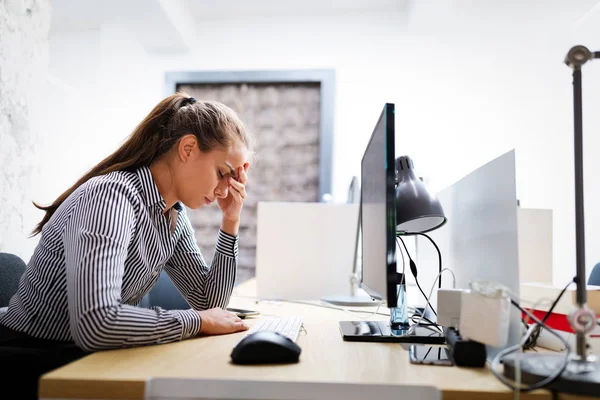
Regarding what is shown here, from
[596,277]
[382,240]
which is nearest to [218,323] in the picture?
[382,240]

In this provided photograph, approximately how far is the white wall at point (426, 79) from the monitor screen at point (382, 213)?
6.90 feet

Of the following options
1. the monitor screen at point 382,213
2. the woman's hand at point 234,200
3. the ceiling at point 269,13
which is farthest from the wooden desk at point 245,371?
the ceiling at point 269,13

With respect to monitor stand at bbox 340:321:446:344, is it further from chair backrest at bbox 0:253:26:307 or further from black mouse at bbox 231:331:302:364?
chair backrest at bbox 0:253:26:307

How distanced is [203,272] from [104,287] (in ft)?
2.04

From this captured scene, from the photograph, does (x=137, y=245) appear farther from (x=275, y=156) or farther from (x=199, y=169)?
(x=275, y=156)

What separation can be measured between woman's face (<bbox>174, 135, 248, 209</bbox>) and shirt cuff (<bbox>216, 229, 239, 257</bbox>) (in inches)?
7.6

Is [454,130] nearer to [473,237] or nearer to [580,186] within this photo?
[473,237]

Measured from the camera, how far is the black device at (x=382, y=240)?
902mm

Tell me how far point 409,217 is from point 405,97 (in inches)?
94.9

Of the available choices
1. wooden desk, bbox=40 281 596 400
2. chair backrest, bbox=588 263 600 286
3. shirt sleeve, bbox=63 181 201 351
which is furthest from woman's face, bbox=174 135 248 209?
chair backrest, bbox=588 263 600 286

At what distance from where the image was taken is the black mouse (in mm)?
765

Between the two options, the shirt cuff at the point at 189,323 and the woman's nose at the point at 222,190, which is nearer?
the shirt cuff at the point at 189,323

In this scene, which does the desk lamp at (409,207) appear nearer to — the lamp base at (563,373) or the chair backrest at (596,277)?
the lamp base at (563,373)

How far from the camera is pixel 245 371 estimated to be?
73 cm
